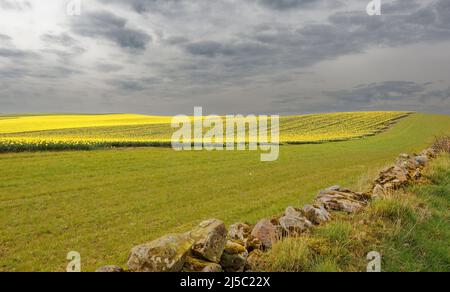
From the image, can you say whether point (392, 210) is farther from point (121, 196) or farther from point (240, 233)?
point (121, 196)

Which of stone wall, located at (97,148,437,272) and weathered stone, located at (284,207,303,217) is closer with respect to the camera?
stone wall, located at (97,148,437,272)

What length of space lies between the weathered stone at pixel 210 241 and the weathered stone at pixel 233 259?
0.20 metres

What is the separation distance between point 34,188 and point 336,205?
13.4 metres

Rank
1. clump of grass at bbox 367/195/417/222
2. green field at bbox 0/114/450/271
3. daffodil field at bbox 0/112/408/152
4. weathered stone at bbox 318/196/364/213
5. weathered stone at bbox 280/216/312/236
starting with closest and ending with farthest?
weathered stone at bbox 280/216/312/236 → clump of grass at bbox 367/195/417/222 → weathered stone at bbox 318/196/364/213 → green field at bbox 0/114/450/271 → daffodil field at bbox 0/112/408/152

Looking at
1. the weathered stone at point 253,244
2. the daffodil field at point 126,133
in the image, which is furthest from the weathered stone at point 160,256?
the daffodil field at point 126,133

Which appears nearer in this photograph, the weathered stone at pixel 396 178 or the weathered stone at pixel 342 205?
the weathered stone at pixel 342 205

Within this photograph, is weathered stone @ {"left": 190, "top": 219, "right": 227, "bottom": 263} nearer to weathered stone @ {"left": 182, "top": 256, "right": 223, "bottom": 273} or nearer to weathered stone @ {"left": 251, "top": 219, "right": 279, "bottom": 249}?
weathered stone @ {"left": 182, "top": 256, "right": 223, "bottom": 273}

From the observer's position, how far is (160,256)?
180 inches

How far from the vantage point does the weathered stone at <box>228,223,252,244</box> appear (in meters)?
6.22

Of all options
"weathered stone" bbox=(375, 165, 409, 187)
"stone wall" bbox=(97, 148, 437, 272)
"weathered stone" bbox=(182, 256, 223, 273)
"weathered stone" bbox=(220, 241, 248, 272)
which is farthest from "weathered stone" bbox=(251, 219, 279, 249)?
"weathered stone" bbox=(375, 165, 409, 187)

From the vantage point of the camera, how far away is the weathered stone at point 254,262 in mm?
5125

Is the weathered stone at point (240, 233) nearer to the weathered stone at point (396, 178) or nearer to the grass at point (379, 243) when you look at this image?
the grass at point (379, 243)

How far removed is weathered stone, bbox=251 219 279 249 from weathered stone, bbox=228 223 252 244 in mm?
181
